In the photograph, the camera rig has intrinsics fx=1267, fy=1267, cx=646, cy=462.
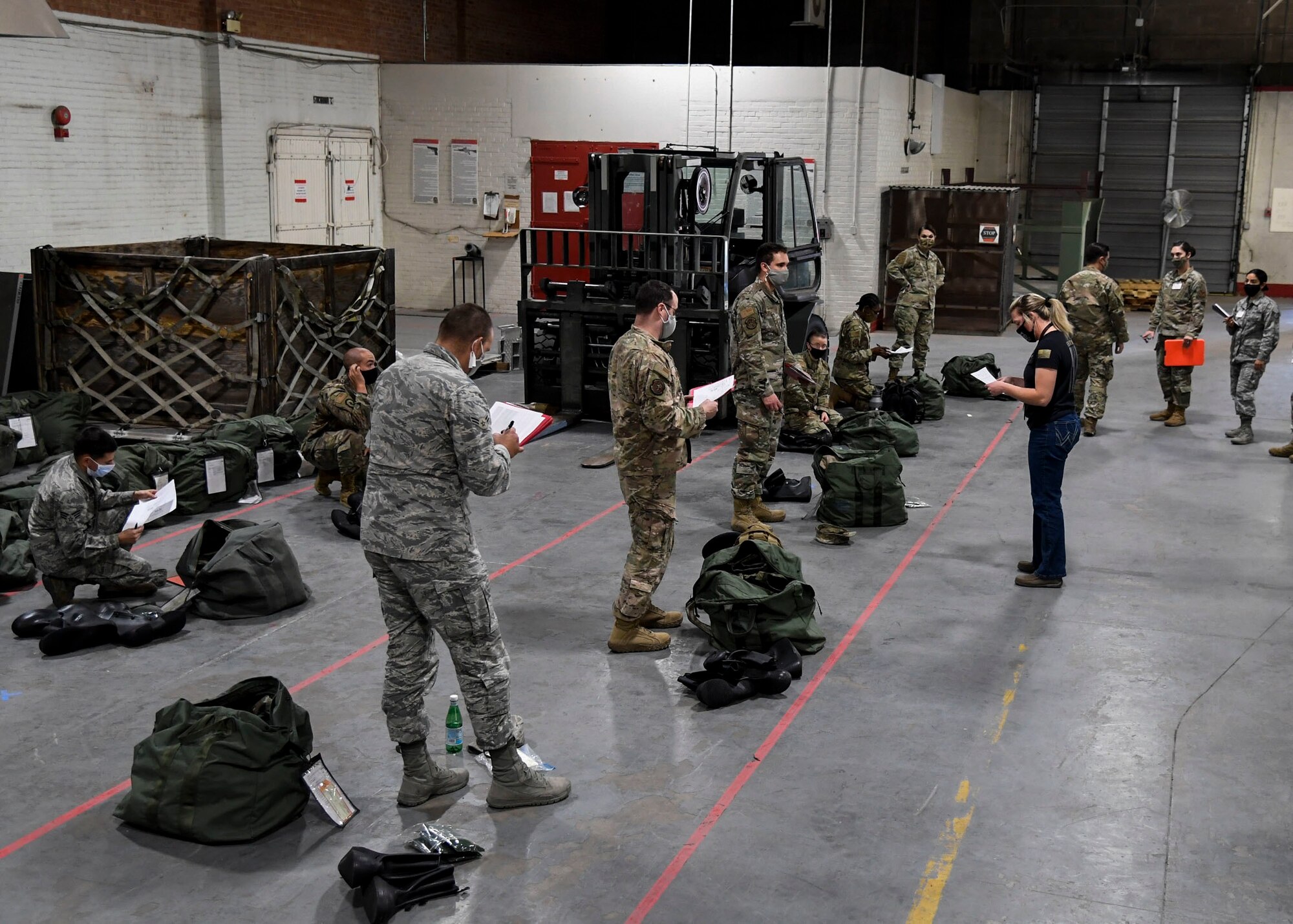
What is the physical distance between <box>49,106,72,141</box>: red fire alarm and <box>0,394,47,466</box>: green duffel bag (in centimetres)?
459

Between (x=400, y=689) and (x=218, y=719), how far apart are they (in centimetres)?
81

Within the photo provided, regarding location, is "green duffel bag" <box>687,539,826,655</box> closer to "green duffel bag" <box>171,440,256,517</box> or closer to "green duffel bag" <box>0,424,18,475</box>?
"green duffel bag" <box>171,440,256,517</box>

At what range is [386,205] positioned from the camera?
2172 centimetres

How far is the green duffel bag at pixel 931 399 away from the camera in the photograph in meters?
13.8

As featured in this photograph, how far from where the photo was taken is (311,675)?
687 centimetres

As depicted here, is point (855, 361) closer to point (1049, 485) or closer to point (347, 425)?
point (1049, 485)

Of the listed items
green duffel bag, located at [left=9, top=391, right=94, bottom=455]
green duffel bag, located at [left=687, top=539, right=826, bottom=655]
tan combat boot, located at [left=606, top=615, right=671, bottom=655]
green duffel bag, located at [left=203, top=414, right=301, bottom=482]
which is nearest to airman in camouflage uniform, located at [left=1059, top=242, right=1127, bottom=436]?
green duffel bag, located at [left=687, top=539, right=826, bottom=655]

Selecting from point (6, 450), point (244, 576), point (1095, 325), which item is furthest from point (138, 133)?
point (1095, 325)

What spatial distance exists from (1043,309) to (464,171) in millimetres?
14741

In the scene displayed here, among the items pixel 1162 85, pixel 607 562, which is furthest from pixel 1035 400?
pixel 1162 85

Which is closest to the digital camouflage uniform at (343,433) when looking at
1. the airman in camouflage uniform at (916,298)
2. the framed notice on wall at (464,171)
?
the airman in camouflage uniform at (916,298)

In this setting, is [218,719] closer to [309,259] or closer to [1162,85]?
[309,259]

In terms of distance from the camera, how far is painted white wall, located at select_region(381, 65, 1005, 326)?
19281 mm

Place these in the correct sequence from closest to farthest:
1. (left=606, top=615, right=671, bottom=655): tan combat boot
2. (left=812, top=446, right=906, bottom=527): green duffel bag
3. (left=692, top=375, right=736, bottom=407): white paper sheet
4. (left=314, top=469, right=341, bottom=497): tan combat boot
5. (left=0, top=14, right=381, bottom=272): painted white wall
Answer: (left=606, top=615, right=671, bottom=655): tan combat boot, (left=692, top=375, right=736, bottom=407): white paper sheet, (left=812, top=446, right=906, bottom=527): green duffel bag, (left=314, top=469, right=341, bottom=497): tan combat boot, (left=0, top=14, right=381, bottom=272): painted white wall
